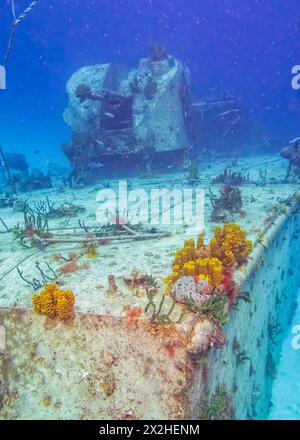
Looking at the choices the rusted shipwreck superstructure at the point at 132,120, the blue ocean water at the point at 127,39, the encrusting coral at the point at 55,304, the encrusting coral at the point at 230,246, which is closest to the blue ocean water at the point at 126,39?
the blue ocean water at the point at 127,39

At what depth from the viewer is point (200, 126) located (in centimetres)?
2114

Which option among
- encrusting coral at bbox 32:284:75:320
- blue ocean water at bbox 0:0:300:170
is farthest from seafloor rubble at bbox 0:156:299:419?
blue ocean water at bbox 0:0:300:170

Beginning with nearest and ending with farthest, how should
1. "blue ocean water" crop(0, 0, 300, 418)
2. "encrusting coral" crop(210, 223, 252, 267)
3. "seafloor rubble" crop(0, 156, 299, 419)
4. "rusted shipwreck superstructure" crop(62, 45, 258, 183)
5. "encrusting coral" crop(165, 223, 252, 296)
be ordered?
"seafloor rubble" crop(0, 156, 299, 419), "encrusting coral" crop(165, 223, 252, 296), "encrusting coral" crop(210, 223, 252, 267), "rusted shipwreck superstructure" crop(62, 45, 258, 183), "blue ocean water" crop(0, 0, 300, 418)

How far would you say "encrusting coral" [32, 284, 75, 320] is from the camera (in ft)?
10.7

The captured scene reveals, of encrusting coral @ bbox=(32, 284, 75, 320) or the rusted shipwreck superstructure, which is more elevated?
the rusted shipwreck superstructure

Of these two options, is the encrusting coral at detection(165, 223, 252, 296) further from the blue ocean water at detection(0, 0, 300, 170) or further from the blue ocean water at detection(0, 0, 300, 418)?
the blue ocean water at detection(0, 0, 300, 170)

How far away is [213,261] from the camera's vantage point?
11.7 ft

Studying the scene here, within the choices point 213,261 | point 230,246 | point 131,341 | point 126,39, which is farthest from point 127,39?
point 131,341

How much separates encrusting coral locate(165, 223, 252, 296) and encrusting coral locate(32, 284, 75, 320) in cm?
116

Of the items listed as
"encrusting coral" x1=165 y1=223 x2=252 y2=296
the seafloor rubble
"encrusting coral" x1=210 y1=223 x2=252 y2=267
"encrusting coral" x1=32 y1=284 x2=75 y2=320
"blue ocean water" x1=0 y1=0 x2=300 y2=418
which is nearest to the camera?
the seafloor rubble

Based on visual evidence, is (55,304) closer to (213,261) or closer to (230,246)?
(213,261)

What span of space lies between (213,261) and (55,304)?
6.22 feet

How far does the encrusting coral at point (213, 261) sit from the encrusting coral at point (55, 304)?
116 centimetres
